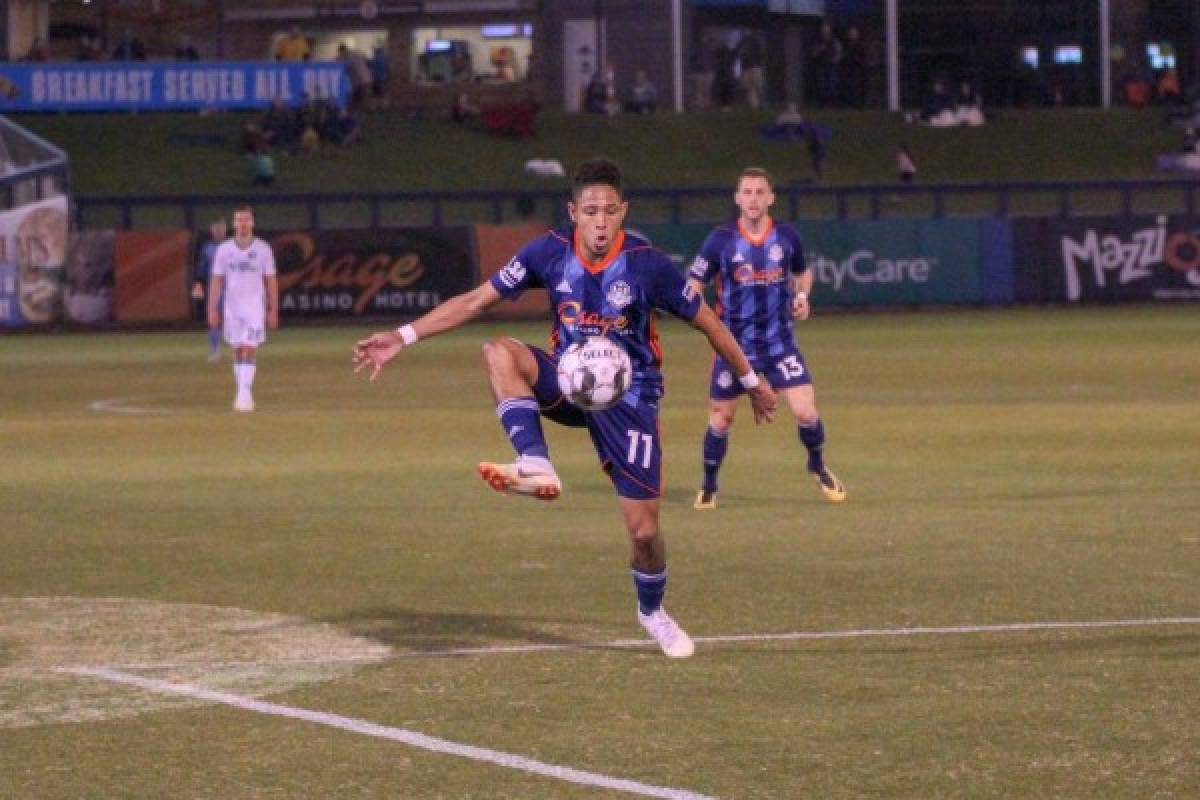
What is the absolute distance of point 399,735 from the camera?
26.9ft

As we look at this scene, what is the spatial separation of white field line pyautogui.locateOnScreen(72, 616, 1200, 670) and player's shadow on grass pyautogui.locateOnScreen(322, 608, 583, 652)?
108mm

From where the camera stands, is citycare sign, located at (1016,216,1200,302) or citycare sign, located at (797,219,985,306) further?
citycare sign, located at (797,219,985,306)

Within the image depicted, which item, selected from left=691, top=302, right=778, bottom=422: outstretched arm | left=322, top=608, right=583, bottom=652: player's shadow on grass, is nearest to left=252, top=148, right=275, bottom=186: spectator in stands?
left=322, top=608, right=583, bottom=652: player's shadow on grass

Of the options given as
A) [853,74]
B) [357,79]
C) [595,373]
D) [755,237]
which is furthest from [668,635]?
[853,74]

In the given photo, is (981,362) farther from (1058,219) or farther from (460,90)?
(460,90)

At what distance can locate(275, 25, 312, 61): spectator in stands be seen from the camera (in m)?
66.2

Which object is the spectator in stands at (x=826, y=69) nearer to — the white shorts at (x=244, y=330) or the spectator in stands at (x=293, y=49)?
the spectator in stands at (x=293, y=49)

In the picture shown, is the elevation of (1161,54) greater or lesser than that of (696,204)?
greater

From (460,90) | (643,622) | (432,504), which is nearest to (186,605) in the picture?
(643,622)

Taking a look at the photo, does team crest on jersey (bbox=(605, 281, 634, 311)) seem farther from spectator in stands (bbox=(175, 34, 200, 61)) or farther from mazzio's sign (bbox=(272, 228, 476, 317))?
spectator in stands (bbox=(175, 34, 200, 61))

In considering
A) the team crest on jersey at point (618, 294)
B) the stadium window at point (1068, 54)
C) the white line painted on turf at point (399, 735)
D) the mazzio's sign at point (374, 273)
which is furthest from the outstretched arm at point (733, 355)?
the stadium window at point (1068, 54)

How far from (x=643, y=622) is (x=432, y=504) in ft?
21.3

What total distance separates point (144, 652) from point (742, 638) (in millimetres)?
2682

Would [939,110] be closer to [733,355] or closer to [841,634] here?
[841,634]
